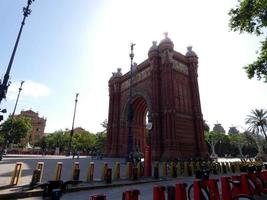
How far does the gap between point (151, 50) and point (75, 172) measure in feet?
84.5

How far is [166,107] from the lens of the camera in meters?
28.3

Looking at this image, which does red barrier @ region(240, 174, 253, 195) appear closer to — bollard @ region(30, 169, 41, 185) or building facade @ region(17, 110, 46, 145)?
bollard @ region(30, 169, 41, 185)

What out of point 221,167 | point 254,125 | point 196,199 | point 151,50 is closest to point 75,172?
point 196,199

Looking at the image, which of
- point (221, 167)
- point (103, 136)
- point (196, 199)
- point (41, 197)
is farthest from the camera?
point (103, 136)

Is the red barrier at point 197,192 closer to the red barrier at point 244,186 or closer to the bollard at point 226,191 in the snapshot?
the bollard at point 226,191

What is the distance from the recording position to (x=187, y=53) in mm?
35375

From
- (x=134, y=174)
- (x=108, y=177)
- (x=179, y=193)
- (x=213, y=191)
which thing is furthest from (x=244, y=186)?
(x=134, y=174)

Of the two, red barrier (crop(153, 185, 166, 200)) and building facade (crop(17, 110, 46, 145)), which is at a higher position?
building facade (crop(17, 110, 46, 145))

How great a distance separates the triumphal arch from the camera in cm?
2772

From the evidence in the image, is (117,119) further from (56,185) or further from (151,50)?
(56,185)

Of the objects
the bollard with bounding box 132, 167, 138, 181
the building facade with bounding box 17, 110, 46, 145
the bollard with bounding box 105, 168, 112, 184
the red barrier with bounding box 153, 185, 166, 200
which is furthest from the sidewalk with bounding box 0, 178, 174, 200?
the building facade with bounding box 17, 110, 46, 145

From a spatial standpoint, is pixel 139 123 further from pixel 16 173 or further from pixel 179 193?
pixel 179 193

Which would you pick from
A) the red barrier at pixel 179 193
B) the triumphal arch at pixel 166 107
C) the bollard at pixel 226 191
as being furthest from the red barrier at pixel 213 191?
the triumphal arch at pixel 166 107

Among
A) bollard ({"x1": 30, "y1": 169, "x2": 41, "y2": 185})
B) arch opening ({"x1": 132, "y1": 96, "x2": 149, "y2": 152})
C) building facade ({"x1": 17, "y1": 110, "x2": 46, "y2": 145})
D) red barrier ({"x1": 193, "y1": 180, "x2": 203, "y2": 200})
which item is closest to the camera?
red barrier ({"x1": 193, "y1": 180, "x2": 203, "y2": 200})
